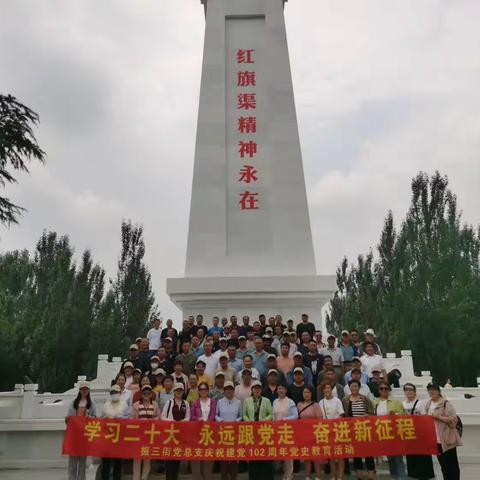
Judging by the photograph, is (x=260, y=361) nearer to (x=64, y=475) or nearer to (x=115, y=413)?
(x=115, y=413)

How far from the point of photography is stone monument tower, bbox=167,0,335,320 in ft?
35.3

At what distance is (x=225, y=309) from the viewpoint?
10.8 metres

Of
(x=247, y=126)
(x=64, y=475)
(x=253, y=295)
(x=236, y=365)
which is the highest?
(x=247, y=126)

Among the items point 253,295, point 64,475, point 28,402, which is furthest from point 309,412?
point 253,295

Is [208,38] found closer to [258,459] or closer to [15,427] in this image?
[15,427]

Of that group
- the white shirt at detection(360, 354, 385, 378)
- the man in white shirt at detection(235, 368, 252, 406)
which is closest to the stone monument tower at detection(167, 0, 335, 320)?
the white shirt at detection(360, 354, 385, 378)

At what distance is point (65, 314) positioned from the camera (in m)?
18.2

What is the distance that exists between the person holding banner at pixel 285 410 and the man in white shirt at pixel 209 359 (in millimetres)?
1366

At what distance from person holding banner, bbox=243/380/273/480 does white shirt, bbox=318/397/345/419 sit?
1.74 ft

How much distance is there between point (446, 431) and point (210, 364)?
2.79 m

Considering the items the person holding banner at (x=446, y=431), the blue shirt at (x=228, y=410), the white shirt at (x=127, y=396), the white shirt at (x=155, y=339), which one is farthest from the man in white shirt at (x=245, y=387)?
the white shirt at (x=155, y=339)

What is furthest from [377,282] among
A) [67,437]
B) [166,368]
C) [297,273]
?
[67,437]

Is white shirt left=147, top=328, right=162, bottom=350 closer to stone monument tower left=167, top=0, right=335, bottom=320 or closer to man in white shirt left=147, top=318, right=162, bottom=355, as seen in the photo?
man in white shirt left=147, top=318, right=162, bottom=355

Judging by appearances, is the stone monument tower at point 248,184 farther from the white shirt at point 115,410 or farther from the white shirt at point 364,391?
the white shirt at point 115,410
